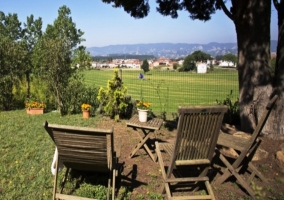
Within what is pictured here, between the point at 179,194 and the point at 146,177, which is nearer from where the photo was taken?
the point at 179,194

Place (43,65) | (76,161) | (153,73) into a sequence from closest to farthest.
A: 1. (76,161)
2. (43,65)
3. (153,73)

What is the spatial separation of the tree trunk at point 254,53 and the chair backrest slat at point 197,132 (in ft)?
9.88

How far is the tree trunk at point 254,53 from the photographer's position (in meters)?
5.78

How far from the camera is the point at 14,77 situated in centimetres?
1035

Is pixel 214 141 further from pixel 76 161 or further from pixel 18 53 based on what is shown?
pixel 18 53

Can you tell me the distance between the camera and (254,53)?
5883mm

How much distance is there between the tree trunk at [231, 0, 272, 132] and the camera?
5.78 meters

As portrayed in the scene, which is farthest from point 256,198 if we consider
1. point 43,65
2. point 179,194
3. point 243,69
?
point 43,65

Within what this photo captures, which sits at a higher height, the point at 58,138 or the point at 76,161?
the point at 58,138

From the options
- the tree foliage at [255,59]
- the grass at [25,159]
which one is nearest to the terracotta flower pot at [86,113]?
the grass at [25,159]

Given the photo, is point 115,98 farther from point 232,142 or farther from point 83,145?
point 83,145

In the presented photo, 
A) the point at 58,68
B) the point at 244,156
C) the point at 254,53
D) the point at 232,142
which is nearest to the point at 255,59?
the point at 254,53

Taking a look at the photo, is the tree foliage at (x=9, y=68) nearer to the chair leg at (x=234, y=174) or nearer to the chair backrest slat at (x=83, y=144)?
the chair backrest slat at (x=83, y=144)

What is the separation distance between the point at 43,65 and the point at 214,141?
730 cm
